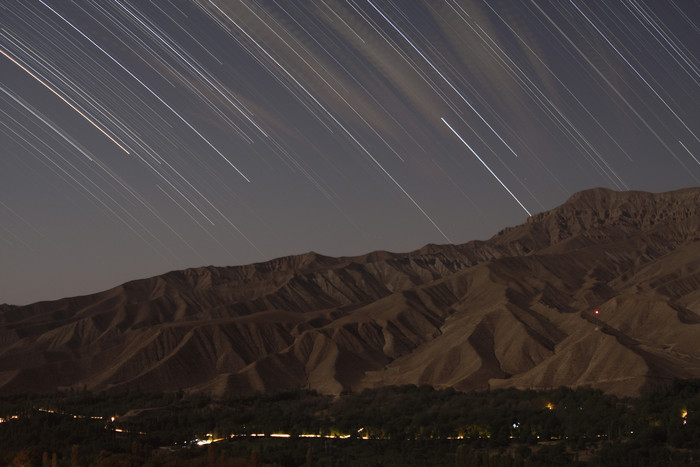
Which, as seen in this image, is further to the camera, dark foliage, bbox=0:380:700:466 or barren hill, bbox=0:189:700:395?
barren hill, bbox=0:189:700:395

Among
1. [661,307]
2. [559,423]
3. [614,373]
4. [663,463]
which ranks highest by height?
[661,307]

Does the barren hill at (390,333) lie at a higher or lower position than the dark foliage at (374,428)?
higher

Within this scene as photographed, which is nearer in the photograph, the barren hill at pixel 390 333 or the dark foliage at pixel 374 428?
the dark foliage at pixel 374 428

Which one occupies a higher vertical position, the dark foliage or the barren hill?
the barren hill

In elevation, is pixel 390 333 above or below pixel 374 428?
above

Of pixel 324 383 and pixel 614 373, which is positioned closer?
pixel 614 373

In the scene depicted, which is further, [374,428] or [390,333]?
[390,333]

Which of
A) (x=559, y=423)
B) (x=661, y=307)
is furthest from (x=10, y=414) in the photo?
(x=661, y=307)

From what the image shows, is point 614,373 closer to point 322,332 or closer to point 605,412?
point 605,412
